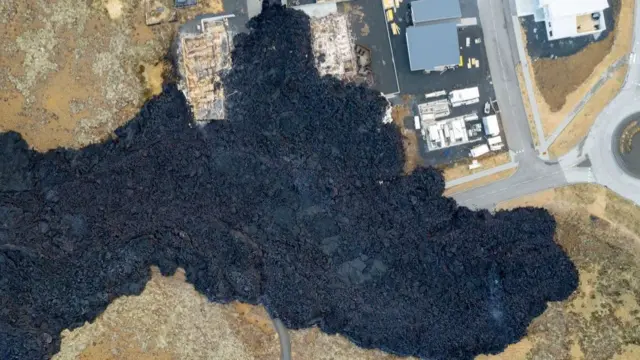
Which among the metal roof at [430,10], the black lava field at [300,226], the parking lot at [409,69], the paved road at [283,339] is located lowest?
the paved road at [283,339]

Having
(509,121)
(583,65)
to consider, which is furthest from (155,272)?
(583,65)

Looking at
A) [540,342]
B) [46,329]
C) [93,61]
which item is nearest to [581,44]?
[540,342]

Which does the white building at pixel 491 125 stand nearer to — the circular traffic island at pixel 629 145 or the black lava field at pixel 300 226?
the black lava field at pixel 300 226

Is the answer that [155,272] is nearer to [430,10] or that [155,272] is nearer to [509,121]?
[430,10]

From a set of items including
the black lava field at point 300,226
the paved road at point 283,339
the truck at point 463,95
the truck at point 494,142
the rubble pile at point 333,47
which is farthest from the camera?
the paved road at point 283,339

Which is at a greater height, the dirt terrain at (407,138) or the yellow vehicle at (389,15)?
the yellow vehicle at (389,15)

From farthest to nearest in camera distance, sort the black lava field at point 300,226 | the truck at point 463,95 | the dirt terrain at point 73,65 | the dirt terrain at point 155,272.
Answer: the truck at point 463,95 < the black lava field at point 300,226 < the dirt terrain at point 155,272 < the dirt terrain at point 73,65

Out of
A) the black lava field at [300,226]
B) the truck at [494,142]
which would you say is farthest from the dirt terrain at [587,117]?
the black lava field at [300,226]

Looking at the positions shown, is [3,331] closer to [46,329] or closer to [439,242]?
[46,329]
